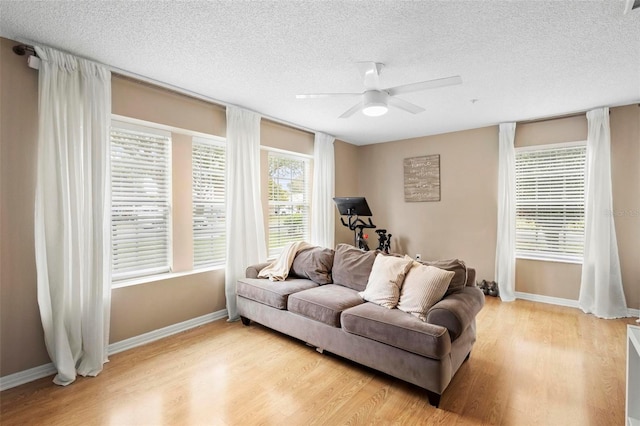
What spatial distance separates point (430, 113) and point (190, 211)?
3.29 metres

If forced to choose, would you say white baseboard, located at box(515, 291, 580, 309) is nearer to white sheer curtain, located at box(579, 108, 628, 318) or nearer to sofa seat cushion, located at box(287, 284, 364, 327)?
white sheer curtain, located at box(579, 108, 628, 318)

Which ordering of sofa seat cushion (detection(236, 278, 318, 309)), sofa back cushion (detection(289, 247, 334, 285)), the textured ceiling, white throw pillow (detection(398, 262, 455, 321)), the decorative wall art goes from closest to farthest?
the textured ceiling
white throw pillow (detection(398, 262, 455, 321))
sofa seat cushion (detection(236, 278, 318, 309))
sofa back cushion (detection(289, 247, 334, 285))
the decorative wall art

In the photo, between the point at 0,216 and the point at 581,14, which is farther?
the point at 0,216

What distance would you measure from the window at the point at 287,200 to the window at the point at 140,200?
155 cm

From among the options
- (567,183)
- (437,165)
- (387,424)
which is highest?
(437,165)

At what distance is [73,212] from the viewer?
2496 millimetres

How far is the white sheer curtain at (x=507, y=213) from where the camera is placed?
14.5ft

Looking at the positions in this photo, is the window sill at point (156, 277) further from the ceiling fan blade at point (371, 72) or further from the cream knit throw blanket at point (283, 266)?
the ceiling fan blade at point (371, 72)

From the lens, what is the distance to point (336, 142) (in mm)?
5664

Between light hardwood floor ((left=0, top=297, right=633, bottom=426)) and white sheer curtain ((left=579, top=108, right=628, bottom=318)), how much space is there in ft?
2.61

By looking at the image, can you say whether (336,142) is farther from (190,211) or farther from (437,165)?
(190,211)

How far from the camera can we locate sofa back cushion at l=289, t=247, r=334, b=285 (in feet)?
11.6

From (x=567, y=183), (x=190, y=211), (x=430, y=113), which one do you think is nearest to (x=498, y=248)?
(x=567, y=183)

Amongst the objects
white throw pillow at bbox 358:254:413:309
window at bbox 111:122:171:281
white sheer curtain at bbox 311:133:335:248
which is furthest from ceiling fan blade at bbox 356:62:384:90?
white sheer curtain at bbox 311:133:335:248
